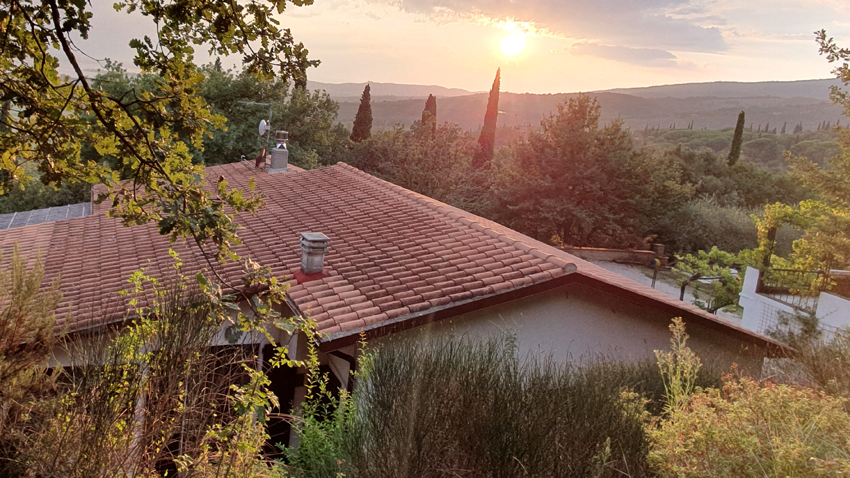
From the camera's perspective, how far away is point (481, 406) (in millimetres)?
4164

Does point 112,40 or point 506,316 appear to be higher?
point 112,40

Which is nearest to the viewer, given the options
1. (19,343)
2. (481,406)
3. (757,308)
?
(481,406)

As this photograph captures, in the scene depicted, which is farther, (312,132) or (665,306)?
(312,132)

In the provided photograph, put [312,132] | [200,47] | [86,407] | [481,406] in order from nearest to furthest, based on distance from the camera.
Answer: [200,47] → [86,407] → [481,406] → [312,132]

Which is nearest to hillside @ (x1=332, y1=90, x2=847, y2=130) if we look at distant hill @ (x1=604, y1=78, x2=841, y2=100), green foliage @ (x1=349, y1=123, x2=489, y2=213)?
distant hill @ (x1=604, y1=78, x2=841, y2=100)

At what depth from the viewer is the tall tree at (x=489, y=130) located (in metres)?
38.1

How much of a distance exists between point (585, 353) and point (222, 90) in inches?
930

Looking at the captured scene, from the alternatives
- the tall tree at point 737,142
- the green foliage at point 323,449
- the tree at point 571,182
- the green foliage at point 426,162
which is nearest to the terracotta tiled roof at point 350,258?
the green foliage at point 323,449

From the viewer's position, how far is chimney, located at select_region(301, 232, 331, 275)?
704 cm

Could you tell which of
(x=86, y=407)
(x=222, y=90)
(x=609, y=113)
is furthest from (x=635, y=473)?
(x=609, y=113)

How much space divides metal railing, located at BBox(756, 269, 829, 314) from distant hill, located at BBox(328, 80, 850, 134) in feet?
238

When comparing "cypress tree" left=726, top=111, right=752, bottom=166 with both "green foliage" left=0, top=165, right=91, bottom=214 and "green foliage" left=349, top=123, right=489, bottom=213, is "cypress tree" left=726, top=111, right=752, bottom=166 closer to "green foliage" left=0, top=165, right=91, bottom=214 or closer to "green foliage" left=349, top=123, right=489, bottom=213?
"green foliage" left=349, top=123, right=489, bottom=213

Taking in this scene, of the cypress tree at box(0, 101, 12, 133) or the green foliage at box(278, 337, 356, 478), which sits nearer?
the cypress tree at box(0, 101, 12, 133)

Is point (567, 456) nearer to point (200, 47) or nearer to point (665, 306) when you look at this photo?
point (200, 47)
